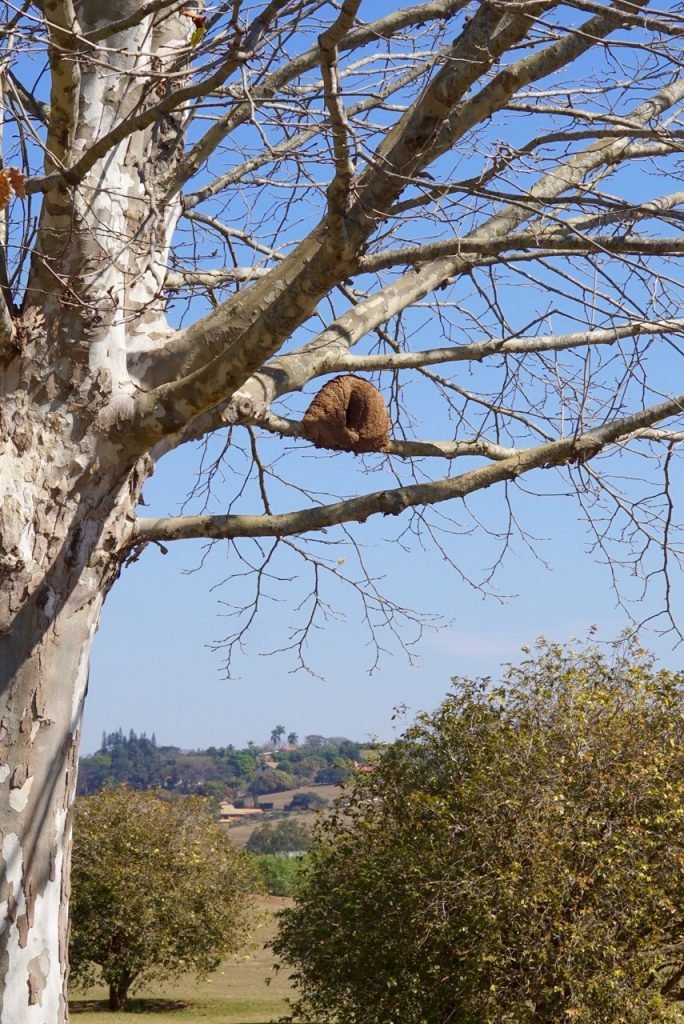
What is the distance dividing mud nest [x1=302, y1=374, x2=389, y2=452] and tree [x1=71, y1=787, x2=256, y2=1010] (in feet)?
39.0

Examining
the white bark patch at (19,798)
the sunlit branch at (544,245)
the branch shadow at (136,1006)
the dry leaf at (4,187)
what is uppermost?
the sunlit branch at (544,245)

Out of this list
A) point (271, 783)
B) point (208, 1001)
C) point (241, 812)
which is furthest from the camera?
point (271, 783)

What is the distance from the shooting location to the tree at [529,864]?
Result: 815 centimetres

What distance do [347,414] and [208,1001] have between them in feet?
49.4

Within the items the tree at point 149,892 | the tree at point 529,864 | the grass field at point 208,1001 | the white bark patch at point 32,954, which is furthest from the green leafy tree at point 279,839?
the white bark patch at point 32,954

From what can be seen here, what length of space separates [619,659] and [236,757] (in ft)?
356

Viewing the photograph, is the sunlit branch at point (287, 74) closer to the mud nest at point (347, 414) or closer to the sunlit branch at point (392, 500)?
the mud nest at point (347, 414)

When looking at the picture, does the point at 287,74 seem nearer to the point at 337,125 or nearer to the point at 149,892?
the point at 337,125

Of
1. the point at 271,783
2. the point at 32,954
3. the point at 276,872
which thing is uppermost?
the point at 271,783

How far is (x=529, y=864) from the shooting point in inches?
331

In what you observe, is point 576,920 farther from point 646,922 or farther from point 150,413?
point 150,413

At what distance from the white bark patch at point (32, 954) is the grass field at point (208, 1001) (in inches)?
437

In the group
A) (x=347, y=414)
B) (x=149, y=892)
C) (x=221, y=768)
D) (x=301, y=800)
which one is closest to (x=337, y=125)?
(x=347, y=414)

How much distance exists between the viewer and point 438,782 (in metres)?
9.64
